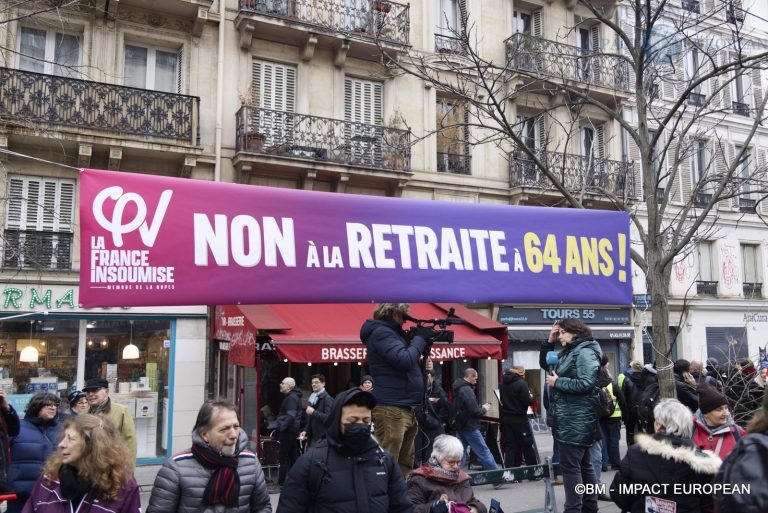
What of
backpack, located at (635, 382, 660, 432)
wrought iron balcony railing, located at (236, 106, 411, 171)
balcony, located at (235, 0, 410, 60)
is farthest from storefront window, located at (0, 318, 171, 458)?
backpack, located at (635, 382, 660, 432)

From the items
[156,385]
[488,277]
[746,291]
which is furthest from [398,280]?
[746,291]

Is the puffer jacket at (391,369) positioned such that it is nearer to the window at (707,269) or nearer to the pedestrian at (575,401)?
the pedestrian at (575,401)

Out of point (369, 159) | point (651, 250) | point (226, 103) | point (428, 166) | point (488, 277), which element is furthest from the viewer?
point (428, 166)

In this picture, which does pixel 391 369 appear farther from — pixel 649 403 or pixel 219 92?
pixel 219 92

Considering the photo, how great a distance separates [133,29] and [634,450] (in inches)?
518

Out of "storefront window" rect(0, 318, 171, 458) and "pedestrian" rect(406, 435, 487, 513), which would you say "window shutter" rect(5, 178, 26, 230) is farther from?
"pedestrian" rect(406, 435, 487, 513)

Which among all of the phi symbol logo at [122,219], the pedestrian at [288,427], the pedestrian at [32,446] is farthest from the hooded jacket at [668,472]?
the pedestrian at [288,427]

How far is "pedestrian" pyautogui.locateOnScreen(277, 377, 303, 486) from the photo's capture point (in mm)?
10258

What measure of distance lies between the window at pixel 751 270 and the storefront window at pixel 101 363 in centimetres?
1903

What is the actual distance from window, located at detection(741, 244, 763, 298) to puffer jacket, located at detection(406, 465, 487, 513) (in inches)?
819

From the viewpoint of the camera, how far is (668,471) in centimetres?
395

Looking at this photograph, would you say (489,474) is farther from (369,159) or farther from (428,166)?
(428,166)

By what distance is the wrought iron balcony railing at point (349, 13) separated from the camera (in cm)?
1470

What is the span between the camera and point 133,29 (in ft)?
44.3
